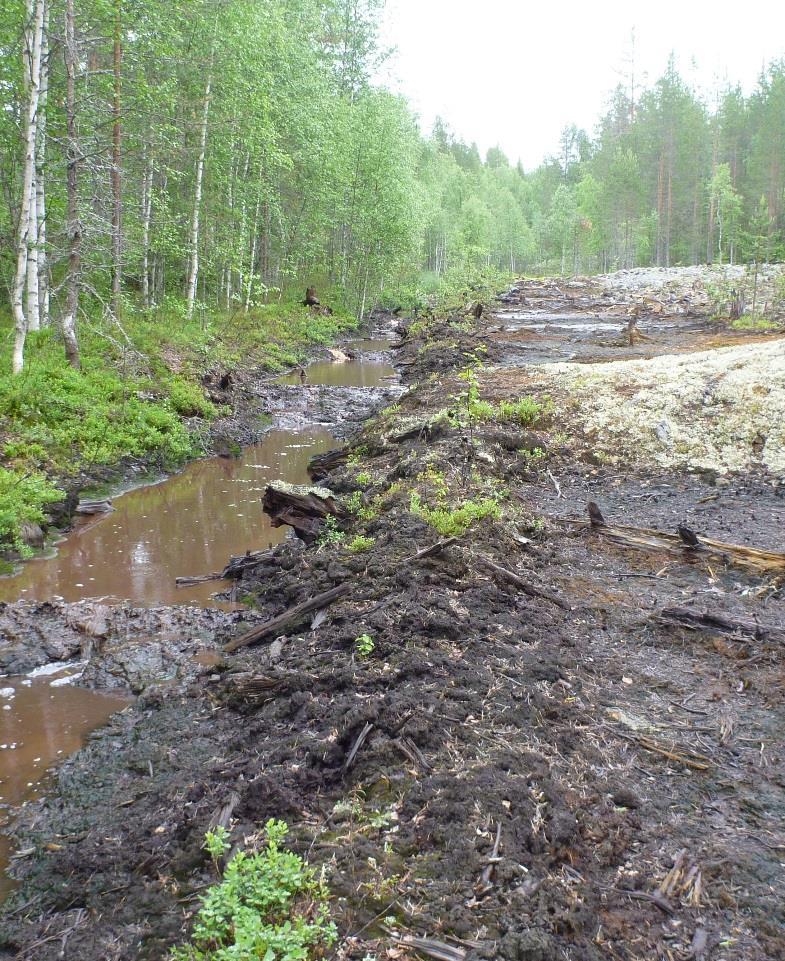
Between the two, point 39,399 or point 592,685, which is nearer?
point 592,685

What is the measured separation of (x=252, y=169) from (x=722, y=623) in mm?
23577

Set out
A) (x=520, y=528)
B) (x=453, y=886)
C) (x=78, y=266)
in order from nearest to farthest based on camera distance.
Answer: (x=453, y=886), (x=520, y=528), (x=78, y=266)

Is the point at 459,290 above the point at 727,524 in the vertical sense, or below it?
above

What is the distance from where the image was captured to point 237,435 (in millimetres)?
14328

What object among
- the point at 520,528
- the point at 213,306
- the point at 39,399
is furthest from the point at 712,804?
the point at 213,306

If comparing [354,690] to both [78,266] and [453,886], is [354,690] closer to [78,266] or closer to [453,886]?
[453,886]

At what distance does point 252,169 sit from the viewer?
2438 centimetres

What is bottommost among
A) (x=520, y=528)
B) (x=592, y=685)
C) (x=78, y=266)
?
(x=592, y=685)

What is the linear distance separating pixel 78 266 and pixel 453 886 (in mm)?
12265

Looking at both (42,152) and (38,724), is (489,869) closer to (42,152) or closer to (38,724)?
(38,724)

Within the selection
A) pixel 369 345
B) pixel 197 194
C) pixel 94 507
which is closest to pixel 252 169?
pixel 197 194

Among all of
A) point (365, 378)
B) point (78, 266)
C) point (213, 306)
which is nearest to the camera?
point (78, 266)

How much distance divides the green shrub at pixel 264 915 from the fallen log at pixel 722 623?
3.70 m

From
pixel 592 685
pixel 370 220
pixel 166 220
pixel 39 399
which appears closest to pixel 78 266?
pixel 39 399
